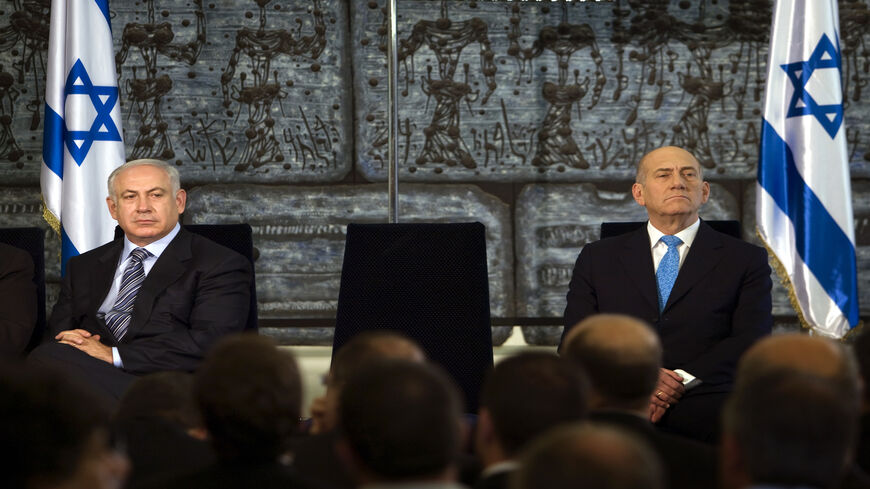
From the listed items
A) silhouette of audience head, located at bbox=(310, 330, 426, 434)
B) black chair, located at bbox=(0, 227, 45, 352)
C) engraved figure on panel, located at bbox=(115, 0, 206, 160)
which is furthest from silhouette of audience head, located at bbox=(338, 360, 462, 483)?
engraved figure on panel, located at bbox=(115, 0, 206, 160)

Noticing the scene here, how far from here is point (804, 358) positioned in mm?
1918

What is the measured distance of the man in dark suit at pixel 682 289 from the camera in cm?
366

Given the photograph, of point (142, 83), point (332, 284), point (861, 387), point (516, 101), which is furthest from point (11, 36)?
point (861, 387)

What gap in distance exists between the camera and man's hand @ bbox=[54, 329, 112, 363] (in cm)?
372

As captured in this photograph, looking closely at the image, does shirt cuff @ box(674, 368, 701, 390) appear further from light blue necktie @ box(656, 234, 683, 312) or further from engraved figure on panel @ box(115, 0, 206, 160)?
engraved figure on panel @ box(115, 0, 206, 160)

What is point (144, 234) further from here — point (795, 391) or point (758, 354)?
point (795, 391)

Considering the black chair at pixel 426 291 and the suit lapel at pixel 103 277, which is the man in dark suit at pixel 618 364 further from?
the suit lapel at pixel 103 277

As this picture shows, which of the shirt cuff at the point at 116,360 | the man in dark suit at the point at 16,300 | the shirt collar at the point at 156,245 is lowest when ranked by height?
the shirt cuff at the point at 116,360

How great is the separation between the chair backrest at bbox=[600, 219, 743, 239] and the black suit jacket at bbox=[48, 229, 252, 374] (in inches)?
61.6

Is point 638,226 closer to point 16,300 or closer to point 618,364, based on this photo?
point 618,364

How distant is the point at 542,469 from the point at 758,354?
89 cm

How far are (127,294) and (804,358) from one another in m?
2.86

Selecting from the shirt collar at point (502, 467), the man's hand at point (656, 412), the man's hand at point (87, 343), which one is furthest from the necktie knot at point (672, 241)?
the shirt collar at point (502, 467)

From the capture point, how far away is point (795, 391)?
56.4 inches
